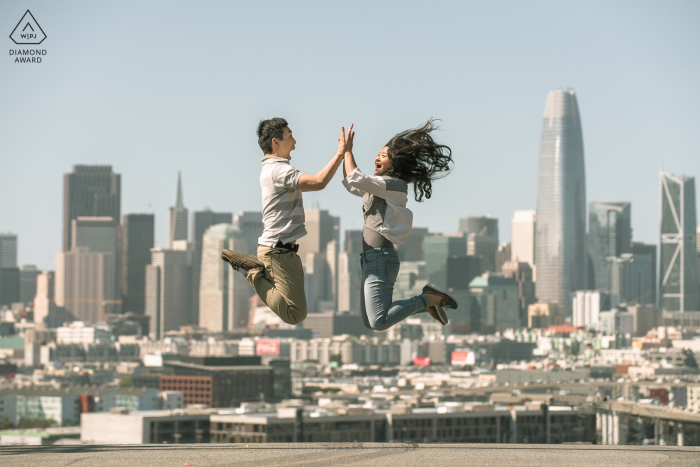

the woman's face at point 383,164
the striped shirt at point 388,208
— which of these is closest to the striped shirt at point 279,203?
the striped shirt at point 388,208

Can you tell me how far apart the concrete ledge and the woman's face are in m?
2.75

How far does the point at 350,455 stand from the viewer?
35.9ft

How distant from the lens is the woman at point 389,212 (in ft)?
36.8

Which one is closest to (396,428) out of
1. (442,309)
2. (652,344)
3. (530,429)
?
(530,429)

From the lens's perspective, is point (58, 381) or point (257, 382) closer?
point (257, 382)

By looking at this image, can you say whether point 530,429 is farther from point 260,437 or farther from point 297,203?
point 297,203

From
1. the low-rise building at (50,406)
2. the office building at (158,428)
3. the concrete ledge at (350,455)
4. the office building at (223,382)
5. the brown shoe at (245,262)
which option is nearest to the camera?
the concrete ledge at (350,455)

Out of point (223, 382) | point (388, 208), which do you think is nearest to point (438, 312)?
point (388, 208)

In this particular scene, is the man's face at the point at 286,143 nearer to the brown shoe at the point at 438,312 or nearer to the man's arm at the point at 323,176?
the man's arm at the point at 323,176

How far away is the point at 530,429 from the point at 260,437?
11.6 meters

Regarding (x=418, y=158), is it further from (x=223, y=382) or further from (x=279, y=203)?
(x=223, y=382)

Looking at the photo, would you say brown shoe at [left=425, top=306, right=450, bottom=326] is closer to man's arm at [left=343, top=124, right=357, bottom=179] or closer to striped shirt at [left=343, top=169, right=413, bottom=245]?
striped shirt at [left=343, top=169, right=413, bottom=245]

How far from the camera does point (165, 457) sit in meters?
10.6

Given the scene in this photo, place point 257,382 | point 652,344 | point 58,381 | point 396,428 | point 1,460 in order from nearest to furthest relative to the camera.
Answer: point 1,460
point 396,428
point 257,382
point 58,381
point 652,344
